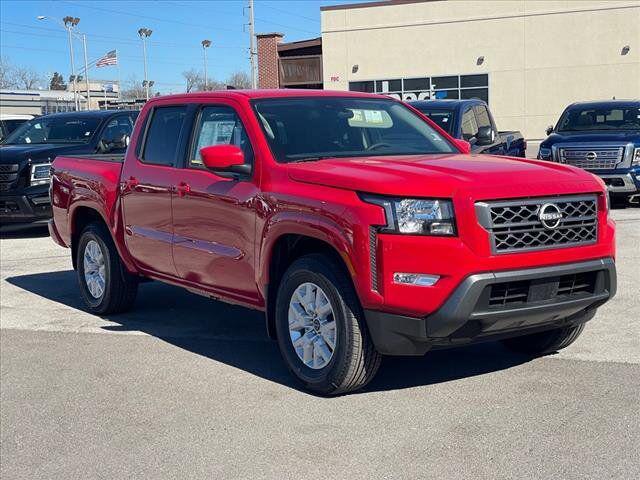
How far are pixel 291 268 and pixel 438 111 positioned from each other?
7.58m

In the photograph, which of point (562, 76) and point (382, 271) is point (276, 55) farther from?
point (382, 271)

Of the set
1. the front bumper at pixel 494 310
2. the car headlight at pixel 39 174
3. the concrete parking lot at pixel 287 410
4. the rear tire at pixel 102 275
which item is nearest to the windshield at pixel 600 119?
the concrete parking lot at pixel 287 410

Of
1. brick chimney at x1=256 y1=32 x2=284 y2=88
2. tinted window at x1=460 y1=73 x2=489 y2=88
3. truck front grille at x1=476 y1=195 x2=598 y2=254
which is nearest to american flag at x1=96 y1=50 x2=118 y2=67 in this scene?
brick chimney at x1=256 y1=32 x2=284 y2=88

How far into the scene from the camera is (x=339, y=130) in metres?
→ 6.22

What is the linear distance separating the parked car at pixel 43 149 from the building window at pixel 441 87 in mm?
27074

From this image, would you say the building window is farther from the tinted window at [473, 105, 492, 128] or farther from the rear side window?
the rear side window

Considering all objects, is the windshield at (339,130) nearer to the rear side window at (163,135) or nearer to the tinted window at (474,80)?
the rear side window at (163,135)

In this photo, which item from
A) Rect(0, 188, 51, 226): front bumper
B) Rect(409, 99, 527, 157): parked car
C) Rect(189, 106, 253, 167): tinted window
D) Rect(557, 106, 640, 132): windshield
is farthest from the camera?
Rect(557, 106, 640, 132): windshield

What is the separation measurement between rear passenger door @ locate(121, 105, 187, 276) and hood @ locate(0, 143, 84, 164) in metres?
6.78

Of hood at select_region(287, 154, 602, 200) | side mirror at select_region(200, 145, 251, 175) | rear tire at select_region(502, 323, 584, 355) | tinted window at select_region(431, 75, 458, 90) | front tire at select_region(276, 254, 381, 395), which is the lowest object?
rear tire at select_region(502, 323, 584, 355)

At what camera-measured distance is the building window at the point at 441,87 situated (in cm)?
4066

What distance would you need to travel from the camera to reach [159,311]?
8148 millimetres

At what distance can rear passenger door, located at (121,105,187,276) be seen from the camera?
6.72 metres

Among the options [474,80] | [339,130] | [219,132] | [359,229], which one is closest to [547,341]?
[359,229]
